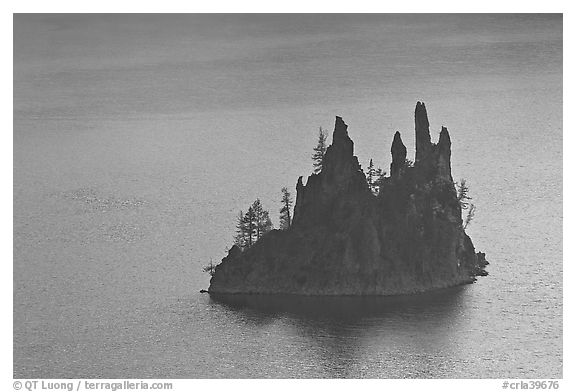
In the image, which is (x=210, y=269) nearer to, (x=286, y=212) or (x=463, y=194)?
(x=286, y=212)

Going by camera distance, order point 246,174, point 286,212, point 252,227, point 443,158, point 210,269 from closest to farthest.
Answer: point 252,227, point 210,269, point 443,158, point 286,212, point 246,174

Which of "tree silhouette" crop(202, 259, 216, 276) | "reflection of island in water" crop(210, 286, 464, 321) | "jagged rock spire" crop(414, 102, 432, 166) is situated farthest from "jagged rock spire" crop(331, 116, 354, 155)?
"tree silhouette" crop(202, 259, 216, 276)

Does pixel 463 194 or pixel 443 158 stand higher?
pixel 443 158

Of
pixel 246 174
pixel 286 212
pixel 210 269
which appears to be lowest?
pixel 210 269

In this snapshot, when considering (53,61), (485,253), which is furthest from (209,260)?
(53,61)

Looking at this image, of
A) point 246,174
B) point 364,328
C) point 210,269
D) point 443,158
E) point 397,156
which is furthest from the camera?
point 246,174

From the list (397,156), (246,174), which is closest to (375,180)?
(397,156)

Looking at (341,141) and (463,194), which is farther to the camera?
(463,194)
